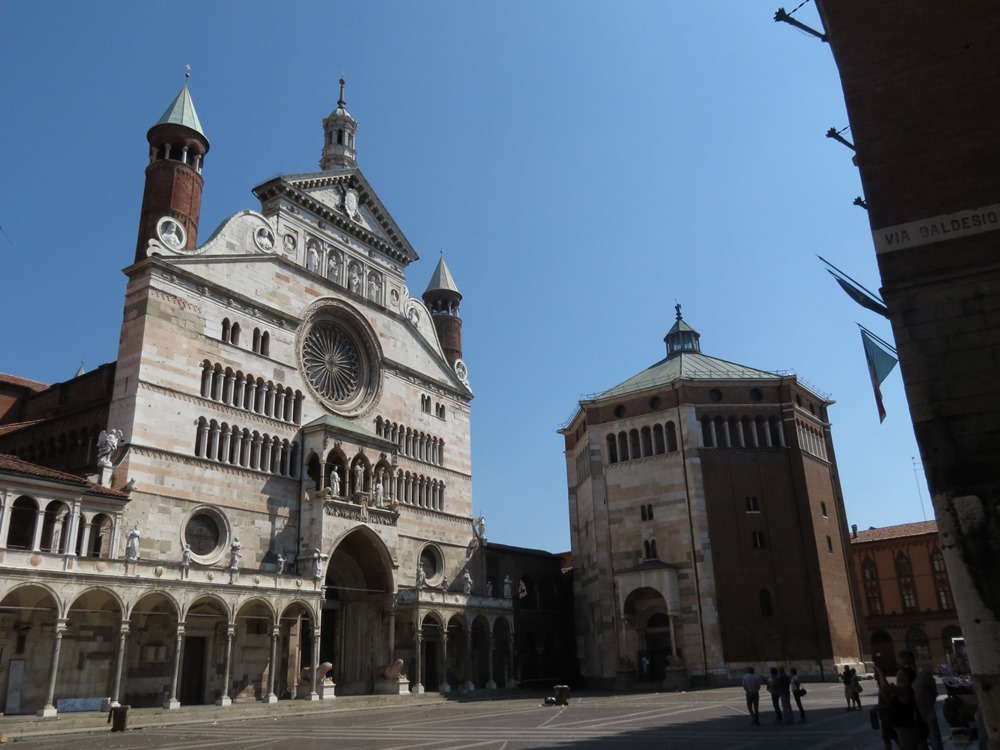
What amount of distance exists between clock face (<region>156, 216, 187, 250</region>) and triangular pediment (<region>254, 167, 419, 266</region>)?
21.5ft

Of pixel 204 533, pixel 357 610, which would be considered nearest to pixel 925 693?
pixel 204 533

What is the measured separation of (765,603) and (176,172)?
36.6 metres

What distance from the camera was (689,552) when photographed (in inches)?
1741

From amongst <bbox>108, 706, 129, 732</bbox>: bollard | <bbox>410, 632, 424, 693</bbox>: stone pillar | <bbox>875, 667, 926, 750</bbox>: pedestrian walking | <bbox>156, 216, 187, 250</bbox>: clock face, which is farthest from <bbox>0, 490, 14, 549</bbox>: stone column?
<bbox>875, 667, 926, 750</bbox>: pedestrian walking

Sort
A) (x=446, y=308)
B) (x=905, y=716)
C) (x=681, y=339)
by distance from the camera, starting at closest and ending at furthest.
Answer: (x=905, y=716), (x=446, y=308), (x=681, y=339)

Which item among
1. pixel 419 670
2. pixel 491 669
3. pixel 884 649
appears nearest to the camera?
pixel 419 670

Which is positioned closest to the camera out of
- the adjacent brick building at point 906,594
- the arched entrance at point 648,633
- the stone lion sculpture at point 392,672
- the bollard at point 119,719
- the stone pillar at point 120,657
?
the bollard at point 119,719

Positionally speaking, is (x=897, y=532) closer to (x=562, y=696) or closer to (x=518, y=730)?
(x=562, y=696)

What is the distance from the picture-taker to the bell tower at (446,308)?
5106 centimetres

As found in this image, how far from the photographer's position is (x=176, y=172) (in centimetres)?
3591

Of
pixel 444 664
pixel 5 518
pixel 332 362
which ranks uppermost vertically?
pixel 332 362

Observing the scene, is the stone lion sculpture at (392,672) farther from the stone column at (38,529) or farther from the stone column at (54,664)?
the stone column at (38,529)

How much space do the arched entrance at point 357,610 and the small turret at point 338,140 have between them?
21519mm

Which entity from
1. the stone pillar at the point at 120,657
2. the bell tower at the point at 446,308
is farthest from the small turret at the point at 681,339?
the stone pillar at the point at 120,657
